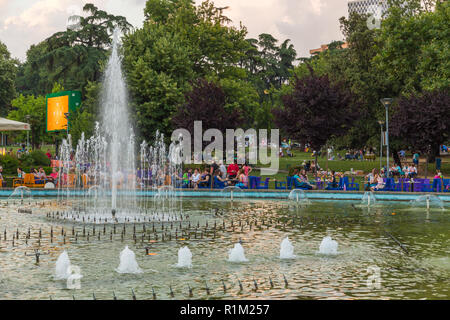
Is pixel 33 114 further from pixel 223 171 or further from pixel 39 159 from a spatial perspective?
pixel 223 171

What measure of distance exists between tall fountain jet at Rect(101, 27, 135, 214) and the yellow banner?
412 inches

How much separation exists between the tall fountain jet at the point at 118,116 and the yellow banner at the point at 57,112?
10460 mm

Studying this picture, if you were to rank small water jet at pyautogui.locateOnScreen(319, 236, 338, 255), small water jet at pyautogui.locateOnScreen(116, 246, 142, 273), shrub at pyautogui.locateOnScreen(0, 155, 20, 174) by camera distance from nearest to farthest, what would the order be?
small water jet at pyautogui.locateOnScreen(116, 246, 142, 273)
small water jet at pyautogui.locateOnScreen(319, 236, 338, 255)
shrub at pyautogui.locateOnScreen(0, 155, 20, 174)

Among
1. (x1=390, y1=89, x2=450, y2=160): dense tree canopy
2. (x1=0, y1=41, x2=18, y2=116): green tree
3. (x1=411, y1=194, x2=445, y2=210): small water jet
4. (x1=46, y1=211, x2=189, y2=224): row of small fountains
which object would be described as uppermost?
(x1=0, y1=41, x2=18, y2=116): green tree

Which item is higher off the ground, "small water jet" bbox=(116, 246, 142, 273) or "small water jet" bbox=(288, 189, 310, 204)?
"small water jet" bbox=(288, 189, 310, 204)

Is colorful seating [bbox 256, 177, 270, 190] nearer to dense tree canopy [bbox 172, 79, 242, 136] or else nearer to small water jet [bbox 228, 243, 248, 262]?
dense tree canopy [bbox 172, 79, 242, 136]

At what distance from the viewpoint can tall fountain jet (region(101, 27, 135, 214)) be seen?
75.6 feet

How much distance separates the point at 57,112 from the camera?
189ft

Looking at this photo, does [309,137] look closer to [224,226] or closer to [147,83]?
[147,83]

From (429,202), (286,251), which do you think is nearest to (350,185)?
(429,202)

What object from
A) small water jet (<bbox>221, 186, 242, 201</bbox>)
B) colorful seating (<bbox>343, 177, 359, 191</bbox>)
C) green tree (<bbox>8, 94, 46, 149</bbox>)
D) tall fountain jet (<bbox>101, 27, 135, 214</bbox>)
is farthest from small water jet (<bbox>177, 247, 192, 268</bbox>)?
green tree (<bbox>8, 94, 46, 149</bbox>)

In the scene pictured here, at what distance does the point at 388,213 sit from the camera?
775 inches

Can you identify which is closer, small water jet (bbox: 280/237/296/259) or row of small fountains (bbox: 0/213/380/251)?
small water jet (bbox: 280/237/296/259)
